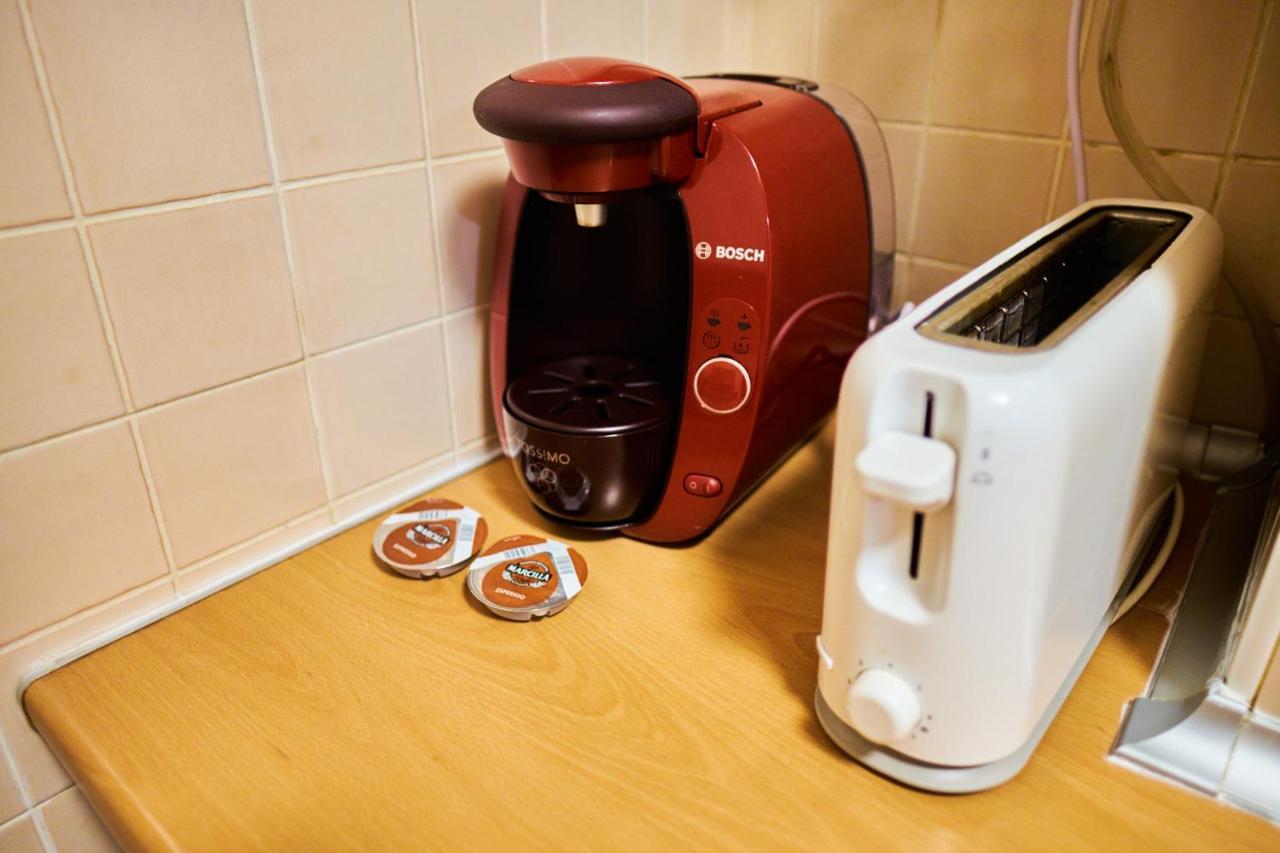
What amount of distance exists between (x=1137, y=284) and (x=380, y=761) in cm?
50

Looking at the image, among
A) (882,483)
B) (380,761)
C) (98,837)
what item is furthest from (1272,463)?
(98,837)

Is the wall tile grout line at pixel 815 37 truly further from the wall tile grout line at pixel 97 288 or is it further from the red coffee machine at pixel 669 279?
the wall tile grout line at pixel 97 288

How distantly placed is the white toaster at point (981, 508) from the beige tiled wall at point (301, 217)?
26 centimetres

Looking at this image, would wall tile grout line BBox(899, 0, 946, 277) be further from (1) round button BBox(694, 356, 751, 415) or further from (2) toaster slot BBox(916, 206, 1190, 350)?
(1) round button BBox(694, 356, 751, 415)

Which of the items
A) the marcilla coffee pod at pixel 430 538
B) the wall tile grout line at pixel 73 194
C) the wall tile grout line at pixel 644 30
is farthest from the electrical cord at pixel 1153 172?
the wall tile grout line at pixel 73 194

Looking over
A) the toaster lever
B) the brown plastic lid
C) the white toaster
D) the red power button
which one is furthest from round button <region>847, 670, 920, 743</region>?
the brown plastic lid

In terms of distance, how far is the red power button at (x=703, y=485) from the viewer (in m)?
0.66

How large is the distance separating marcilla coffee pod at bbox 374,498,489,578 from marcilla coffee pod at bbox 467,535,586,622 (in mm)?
18

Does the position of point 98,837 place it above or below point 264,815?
below

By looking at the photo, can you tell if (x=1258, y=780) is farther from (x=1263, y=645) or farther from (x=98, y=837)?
(x=98, y=837)

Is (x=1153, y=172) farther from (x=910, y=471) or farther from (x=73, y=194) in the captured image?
(x=73, y=194)

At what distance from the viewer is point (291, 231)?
625 millimetres

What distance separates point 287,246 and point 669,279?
0.28 meters

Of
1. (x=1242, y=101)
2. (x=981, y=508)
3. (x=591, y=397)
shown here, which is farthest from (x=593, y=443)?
(x=1242, y=101)
